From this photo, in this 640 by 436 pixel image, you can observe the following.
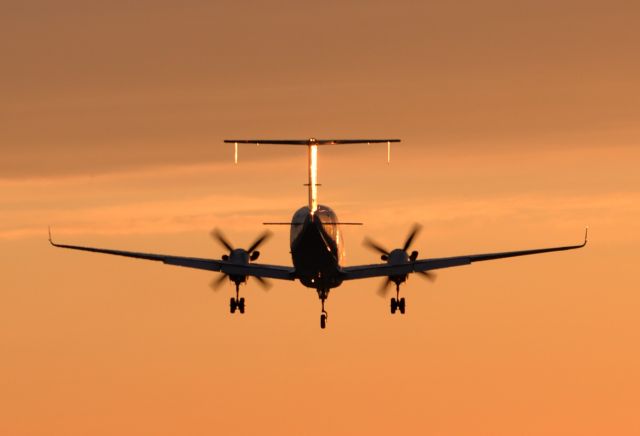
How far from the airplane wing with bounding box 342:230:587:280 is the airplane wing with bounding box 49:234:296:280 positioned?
4.06m

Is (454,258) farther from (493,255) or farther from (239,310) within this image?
(239,310)

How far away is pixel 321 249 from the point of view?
319ft

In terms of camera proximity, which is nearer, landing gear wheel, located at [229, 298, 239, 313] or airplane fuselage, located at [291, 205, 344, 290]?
airplane fuselage, located at [291, 205, 344, 290]

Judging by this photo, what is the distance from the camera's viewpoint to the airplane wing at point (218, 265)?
10656 centimetres

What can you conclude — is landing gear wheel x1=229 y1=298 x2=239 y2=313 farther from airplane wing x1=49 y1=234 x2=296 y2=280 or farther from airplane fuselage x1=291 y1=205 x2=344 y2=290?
airplane fuselage x1=291 y1=205 x2=344 y2=290

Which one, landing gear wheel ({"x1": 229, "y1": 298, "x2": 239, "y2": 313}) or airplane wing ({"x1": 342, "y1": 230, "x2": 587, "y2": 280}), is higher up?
Answer: airplane wing ({"x1": 342, "y1": 230, "x2": 587, "y2": 280})

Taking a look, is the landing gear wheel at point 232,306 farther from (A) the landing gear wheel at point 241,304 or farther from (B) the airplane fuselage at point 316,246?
(B) the airplane fuselage at point 316,246

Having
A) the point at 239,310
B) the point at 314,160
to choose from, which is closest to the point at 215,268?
the point at 239,310

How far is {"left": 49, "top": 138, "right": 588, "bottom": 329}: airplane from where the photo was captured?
97.2m

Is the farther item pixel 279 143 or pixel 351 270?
pixel 351 270

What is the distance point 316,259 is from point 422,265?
13.3 metres

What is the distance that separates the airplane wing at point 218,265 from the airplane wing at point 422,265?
4063mm

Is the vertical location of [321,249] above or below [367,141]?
below

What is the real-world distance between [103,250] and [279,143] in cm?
1807
